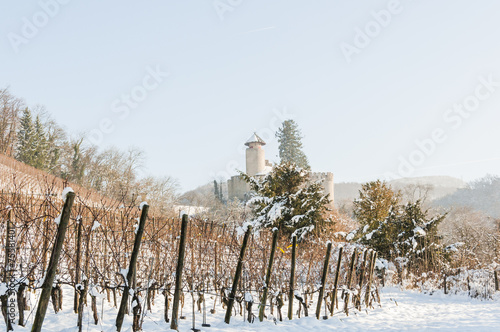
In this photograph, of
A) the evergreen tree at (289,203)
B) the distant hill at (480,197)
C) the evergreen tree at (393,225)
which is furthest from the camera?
the distant hill at (480,197)

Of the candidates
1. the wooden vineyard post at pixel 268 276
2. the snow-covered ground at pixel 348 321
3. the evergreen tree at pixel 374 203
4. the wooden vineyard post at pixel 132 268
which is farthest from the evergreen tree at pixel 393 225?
the wooden vineyard post at pixel 132 268

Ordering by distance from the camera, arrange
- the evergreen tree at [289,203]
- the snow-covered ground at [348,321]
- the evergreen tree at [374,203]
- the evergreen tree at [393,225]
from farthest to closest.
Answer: the evergreen tree at [374,203]
the evergreen tree at [393,225]
the evergreen tree at [289,203]
the snow-covered ground at [348,321]

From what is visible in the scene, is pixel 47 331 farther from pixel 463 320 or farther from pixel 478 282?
pixel 478 282

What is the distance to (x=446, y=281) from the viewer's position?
11617 millimetres

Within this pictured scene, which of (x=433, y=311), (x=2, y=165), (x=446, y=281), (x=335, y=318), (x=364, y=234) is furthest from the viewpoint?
(x=2, y=165)

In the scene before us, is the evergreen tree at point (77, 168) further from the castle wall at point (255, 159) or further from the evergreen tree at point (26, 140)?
the castle wall at point (255, 159)

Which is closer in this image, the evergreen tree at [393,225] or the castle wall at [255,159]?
the evergreen tree at [393,225]

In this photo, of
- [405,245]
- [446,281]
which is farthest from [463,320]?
[405,245]

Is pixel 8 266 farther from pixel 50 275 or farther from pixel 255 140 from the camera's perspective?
pixel 255 140

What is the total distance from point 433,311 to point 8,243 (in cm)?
753

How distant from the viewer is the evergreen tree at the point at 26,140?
99.6 feet

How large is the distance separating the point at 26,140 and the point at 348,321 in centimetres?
3258

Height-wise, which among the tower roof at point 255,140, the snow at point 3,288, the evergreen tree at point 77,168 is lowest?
the snow at point 3,288

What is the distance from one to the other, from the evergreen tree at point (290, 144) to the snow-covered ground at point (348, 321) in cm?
3017
